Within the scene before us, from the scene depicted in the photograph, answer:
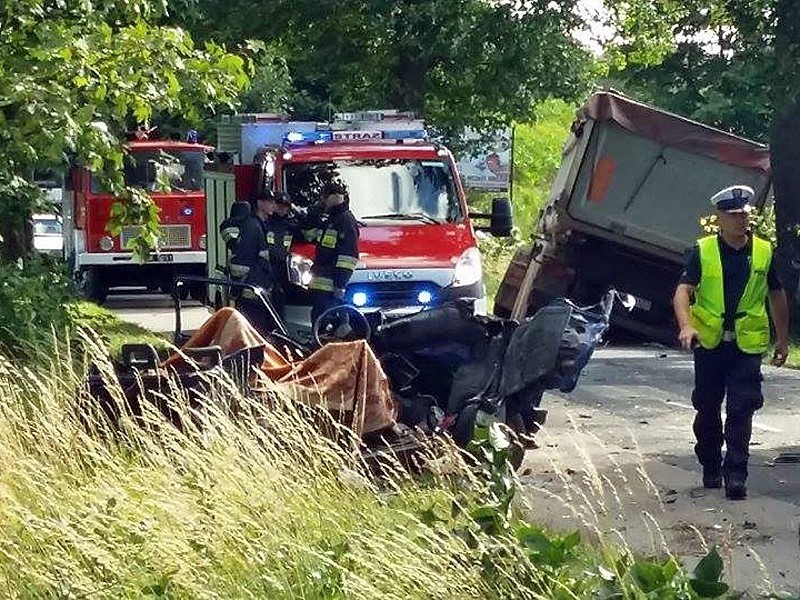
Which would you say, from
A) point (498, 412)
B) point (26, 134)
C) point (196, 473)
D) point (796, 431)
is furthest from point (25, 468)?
point (796, 431)

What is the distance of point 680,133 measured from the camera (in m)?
→ 19.6

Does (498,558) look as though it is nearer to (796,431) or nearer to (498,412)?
(498,412)

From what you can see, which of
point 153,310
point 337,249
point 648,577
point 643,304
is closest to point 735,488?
point 648,577

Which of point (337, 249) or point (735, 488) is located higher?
point (337, 249)

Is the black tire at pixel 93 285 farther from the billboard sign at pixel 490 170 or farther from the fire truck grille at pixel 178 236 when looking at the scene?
the billboard sign at pixel 490 170

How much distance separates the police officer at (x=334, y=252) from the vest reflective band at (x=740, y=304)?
4.88 meters

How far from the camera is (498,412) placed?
366 inches

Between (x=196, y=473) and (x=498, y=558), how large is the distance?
1849 mm

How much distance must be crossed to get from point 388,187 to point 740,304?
718 centimetres

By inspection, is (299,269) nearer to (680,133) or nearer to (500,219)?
(500,219)

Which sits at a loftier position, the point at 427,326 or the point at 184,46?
the point at 184,46

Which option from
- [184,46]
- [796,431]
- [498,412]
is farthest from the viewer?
[796,431]

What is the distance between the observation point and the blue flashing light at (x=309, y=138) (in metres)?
17.2

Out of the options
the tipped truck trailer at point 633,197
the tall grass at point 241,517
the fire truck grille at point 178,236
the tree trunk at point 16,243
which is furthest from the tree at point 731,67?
the fire truck grille at point 178,236
